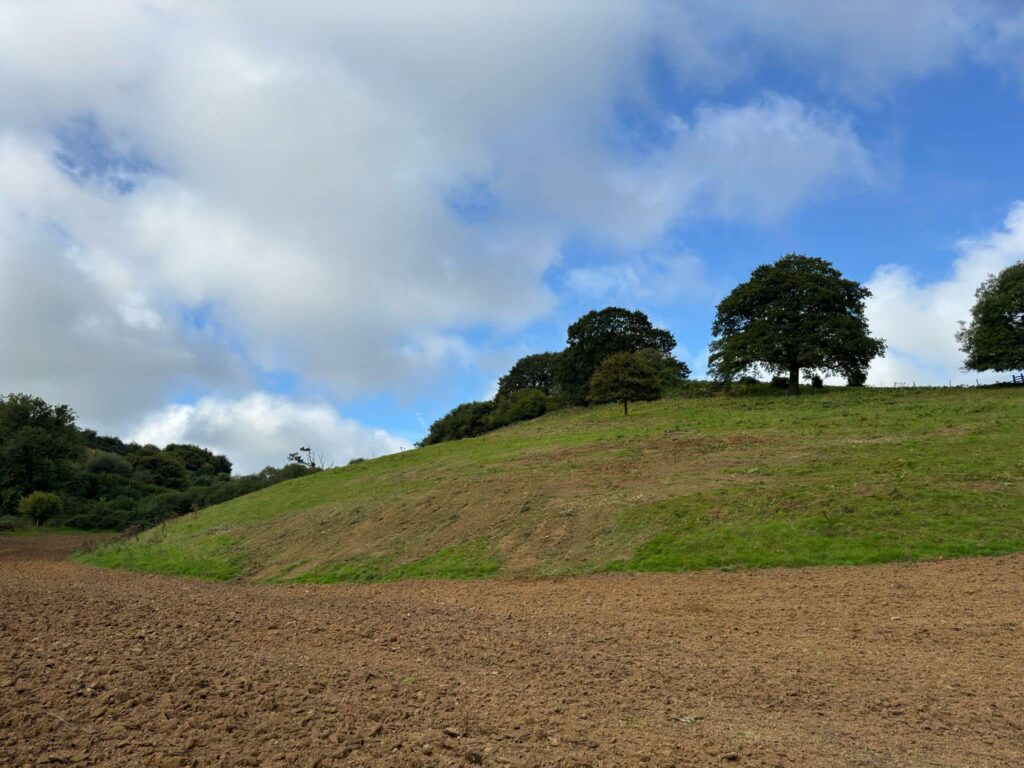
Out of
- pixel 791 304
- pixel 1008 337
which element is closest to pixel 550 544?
pixel 791 304

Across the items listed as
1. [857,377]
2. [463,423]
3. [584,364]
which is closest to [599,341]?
[584,364]

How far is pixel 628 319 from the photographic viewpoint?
237ft

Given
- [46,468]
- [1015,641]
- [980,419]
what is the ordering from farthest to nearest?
1. [46,468]
2. [980,419]
3. [1015,641]

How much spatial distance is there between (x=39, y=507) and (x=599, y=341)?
188ft

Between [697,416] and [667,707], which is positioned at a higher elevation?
[697,416]

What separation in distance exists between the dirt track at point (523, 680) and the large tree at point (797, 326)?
123 ft

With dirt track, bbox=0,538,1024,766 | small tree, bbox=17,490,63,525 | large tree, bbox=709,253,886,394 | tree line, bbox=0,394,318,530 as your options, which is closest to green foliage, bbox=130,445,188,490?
tree line, bbox=0,394,318,530

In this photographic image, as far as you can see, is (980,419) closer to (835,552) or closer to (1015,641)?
(835,552)

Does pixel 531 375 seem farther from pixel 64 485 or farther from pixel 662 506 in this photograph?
pixel 662 506

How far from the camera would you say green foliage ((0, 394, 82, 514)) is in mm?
61500

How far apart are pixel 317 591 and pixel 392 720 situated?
40.5 feet

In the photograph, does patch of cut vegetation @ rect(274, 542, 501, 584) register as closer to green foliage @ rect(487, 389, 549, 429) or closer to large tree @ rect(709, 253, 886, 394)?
large tree @ rect(709, 253, 886, 394)

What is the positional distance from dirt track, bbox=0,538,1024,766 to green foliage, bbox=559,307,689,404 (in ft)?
189

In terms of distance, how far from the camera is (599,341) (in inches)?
2785
